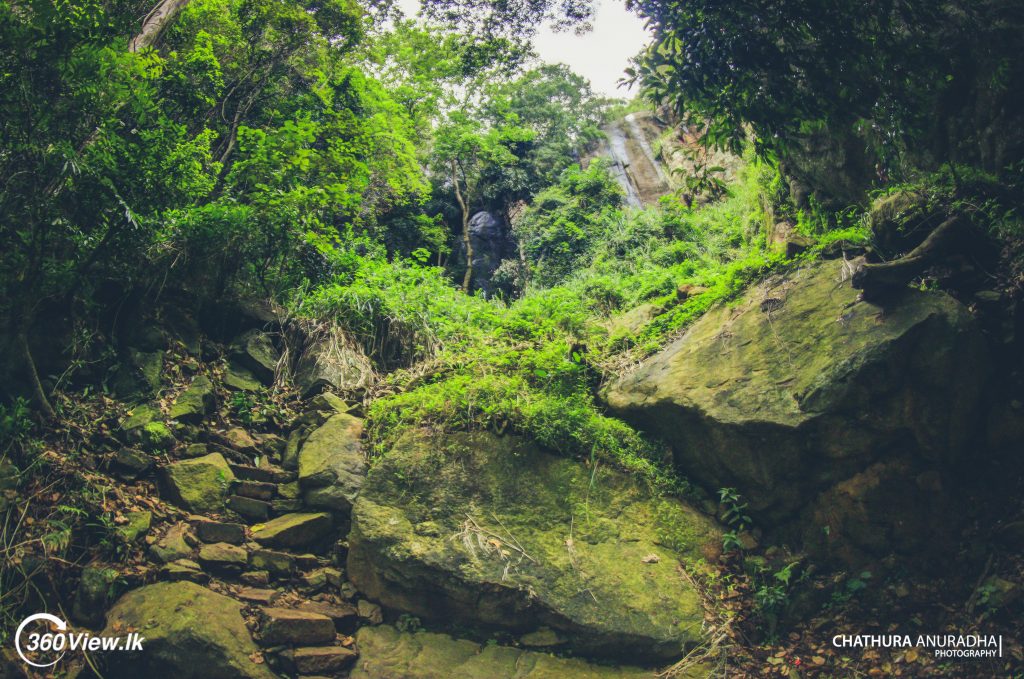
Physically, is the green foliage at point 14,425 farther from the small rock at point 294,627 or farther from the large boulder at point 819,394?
the large boulder at point 819,394

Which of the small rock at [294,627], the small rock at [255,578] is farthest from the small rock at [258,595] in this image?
the small rock at [294,627]

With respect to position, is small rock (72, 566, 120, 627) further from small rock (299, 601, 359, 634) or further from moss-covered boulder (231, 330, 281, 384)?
moss-covered boulder (231, 330, 281, 384)

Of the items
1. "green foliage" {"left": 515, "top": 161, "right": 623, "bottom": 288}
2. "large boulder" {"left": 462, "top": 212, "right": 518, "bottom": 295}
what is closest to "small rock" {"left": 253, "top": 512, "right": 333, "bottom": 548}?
"green foliage" {"left": 515, "top": 161, "right": 623, "bottom": 288}

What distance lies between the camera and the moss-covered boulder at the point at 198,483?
4641 mm

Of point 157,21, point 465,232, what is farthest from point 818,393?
point 465,232

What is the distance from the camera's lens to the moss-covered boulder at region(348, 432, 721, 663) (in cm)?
400

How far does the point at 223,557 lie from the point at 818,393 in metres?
4.86

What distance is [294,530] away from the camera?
15.2 ft

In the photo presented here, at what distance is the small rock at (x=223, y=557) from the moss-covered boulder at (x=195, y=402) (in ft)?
4.92

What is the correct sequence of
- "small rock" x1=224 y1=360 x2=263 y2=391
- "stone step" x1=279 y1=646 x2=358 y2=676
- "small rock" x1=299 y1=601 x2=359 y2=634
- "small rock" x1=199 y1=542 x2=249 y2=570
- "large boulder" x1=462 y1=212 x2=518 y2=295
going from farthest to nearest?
"large boulder" x1=462 y1=212 x2=518 y2=295
"small rock" x1=224 y1=360 x2=263 y2=391
"small rock" x1=199 y1=542 x2=249 y2=570
"small rock" x1=299 y1=601 x2=359 y2=634
"stone step" x1=279 y1=646 x2=358 y2=676

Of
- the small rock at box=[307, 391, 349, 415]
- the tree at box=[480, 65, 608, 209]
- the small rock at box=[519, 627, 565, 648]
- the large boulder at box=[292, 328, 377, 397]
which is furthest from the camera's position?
the tree at box=[480, 65, 608, 209]

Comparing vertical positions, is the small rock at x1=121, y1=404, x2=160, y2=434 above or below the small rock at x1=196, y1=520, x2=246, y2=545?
above

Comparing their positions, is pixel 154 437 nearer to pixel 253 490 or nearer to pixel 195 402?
pixel 195 402

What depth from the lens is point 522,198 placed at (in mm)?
16766
